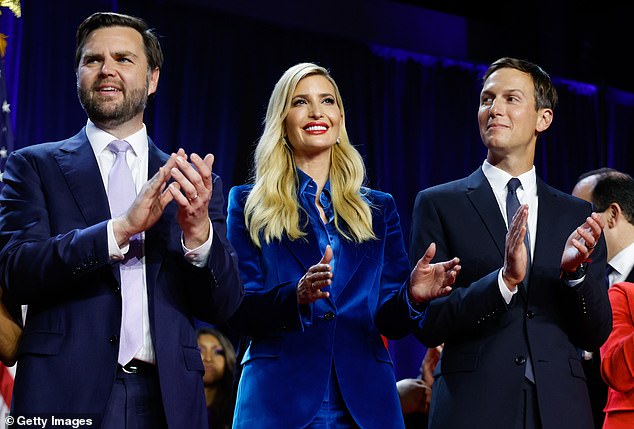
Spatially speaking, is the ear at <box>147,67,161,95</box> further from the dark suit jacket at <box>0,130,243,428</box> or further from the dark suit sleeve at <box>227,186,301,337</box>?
the dark suit sleeve at <box>227,186,301,337</box>

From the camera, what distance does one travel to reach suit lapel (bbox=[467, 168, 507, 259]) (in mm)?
2838

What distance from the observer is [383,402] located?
8.45 ft

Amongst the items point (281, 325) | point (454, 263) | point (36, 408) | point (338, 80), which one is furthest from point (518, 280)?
point (338, 80)

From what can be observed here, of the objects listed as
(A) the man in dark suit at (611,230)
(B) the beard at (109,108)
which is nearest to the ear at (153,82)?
(B) the beard at (109,108)

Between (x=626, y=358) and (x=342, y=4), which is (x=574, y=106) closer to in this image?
(x=342, y=4)

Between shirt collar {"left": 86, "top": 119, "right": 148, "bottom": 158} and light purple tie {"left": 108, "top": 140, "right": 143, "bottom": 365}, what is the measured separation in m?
0.02

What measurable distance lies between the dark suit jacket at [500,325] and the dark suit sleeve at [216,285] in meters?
0.71

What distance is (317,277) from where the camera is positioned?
2412mm

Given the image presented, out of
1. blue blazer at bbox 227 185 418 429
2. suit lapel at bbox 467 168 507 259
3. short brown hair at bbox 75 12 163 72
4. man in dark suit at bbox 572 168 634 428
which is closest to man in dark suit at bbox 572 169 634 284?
man in dark suit at bbox 572 168 634 428

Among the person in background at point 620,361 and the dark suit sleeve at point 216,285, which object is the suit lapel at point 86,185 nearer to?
the dark suit sleeve at point 216,285

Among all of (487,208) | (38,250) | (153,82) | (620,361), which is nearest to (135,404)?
(38,250)

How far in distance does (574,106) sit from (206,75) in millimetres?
3431

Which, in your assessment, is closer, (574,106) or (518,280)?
(518,280)

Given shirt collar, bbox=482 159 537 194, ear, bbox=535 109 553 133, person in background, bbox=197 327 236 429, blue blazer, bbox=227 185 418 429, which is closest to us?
blue blazer, bbox=227 185 418 429
